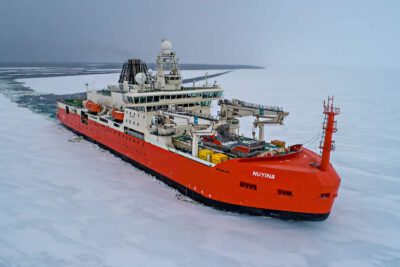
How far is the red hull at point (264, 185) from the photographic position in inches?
416

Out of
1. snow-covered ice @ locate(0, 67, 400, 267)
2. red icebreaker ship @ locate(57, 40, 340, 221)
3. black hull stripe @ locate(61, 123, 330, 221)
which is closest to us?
snow-covered ice @ locate(0, 67, 400, 267)

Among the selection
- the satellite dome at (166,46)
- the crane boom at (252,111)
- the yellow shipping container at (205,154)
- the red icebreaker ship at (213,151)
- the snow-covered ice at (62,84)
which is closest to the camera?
the red icebreaker ship at (213,151)

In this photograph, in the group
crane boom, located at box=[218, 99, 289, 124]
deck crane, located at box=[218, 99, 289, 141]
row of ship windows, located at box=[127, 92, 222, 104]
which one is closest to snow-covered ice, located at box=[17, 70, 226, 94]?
row of ship windows, located at box=[127, 92, 222, 104]

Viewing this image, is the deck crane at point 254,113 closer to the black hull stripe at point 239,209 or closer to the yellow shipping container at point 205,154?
the yellow shipping container at point 205,154

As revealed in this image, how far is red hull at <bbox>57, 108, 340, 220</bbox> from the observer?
416 inches

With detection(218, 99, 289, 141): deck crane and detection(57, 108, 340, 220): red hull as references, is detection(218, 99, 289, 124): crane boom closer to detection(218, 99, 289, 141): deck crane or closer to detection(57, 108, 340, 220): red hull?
detection(218, 99, 289, 141): deck crane

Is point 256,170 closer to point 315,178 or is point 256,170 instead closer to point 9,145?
point 315,178

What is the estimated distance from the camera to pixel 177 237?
10516mm

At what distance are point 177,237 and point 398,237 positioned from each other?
24.9ft

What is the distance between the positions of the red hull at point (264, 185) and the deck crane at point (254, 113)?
89.7 inches

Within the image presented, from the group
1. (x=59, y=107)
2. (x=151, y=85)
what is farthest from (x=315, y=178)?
(x=59, y=107)

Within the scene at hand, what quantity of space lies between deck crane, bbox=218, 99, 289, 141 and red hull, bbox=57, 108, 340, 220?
2279 mm

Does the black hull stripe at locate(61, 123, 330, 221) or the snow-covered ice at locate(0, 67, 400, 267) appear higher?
the black hull stripe at locate(61, 123, 330, 221)

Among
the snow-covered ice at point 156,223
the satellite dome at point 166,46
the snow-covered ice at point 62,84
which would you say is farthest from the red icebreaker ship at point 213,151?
the snow-covered ice at point 62,84
